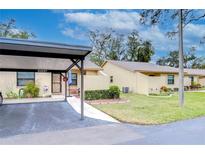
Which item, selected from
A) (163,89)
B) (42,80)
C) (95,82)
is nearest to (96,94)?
(95,82)

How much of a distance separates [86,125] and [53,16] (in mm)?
7360

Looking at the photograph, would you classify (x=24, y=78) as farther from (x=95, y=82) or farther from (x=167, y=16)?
(x=167, y=16)

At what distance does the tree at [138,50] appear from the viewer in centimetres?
2063

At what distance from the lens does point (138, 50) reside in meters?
24.0

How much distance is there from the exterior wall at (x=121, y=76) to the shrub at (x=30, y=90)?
6463 mm

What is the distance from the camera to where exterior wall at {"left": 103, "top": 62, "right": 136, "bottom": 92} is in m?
18.7

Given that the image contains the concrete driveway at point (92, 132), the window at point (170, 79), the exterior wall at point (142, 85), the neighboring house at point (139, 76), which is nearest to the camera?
the concrete driveway at point (92, 132)

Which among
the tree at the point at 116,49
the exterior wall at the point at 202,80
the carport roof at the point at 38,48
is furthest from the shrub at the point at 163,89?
the carport roof at the point at 38,48

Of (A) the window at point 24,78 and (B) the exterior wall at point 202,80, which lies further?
(B) the exterior wall at point 202,80

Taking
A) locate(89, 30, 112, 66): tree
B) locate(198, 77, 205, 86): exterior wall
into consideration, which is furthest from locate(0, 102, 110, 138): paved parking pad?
locate(198, 77, 205, 86): exterior wall

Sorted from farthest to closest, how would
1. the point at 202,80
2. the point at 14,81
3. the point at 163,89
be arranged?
the point at 202,80 → the point at 163,89 → the point at 14,81

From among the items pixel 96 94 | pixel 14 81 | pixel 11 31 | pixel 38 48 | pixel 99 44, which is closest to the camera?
pixel 38 48

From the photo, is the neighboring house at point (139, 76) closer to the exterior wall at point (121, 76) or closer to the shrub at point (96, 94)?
the exterior wall at point (121, 76)

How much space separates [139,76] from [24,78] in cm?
837
